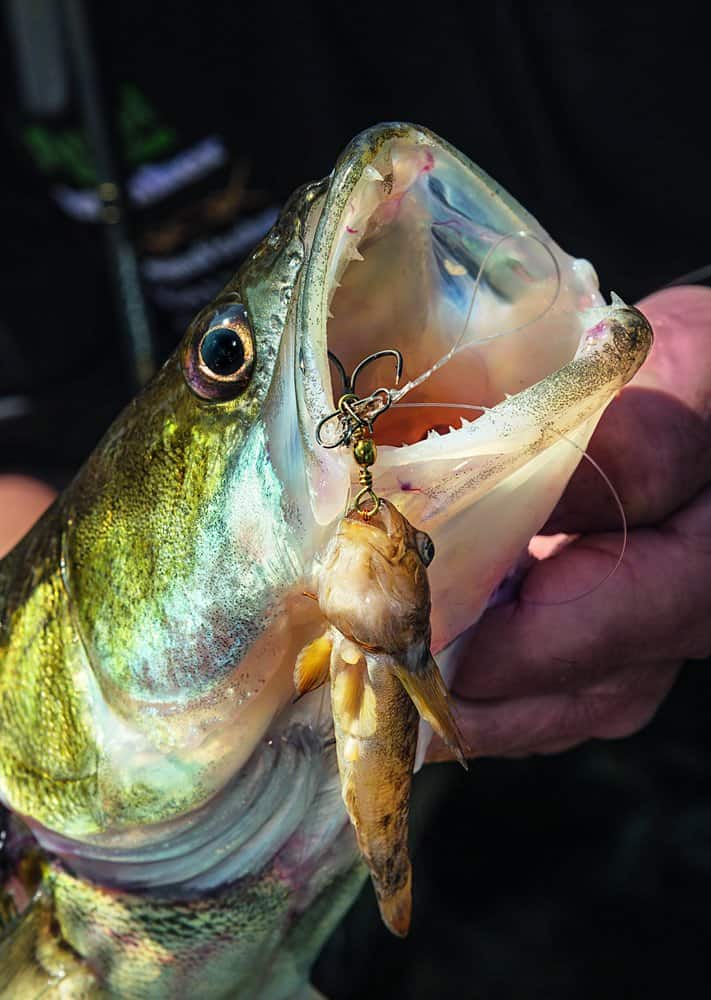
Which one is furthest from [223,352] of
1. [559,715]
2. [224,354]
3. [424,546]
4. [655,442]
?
[559,715]

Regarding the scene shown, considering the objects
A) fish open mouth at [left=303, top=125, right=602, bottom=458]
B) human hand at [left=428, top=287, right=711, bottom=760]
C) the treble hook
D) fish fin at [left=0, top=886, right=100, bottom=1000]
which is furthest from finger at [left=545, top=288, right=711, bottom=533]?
Result: fish fin at [left=0, top=886, right=100, bottom=1000]

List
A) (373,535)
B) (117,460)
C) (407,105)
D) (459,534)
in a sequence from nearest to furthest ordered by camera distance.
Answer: (373,535), (459,534), (117,460), (407,105)

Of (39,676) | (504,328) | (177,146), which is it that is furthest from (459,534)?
(177,146)

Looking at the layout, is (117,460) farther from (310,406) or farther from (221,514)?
(310,406)

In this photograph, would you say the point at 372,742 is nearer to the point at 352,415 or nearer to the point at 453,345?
the point at 352,415

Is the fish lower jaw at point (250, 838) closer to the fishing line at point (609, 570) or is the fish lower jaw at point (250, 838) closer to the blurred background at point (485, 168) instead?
the fishing line at point (609, 570)

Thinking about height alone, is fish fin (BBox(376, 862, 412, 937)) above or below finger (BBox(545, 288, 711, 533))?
below

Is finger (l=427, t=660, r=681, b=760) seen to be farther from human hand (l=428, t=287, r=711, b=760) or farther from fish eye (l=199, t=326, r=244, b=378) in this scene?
fish eye (l=199, t=326, r=244, b=378)
